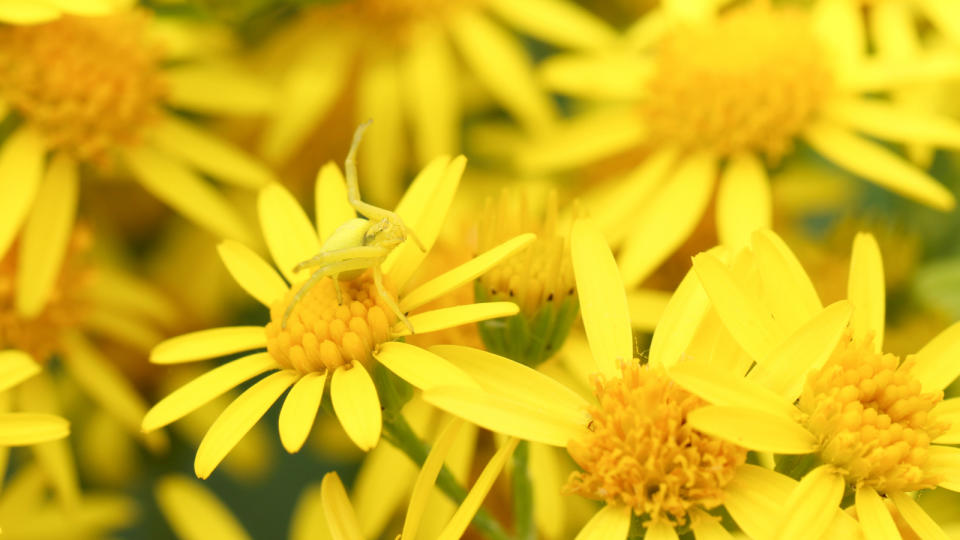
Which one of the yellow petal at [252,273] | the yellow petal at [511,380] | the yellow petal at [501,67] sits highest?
the yellow petal at [501,67]

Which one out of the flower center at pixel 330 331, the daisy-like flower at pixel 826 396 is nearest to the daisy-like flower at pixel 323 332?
the flower center at pixel 330 331

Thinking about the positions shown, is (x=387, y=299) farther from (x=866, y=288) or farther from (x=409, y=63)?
(x=409, y=63)

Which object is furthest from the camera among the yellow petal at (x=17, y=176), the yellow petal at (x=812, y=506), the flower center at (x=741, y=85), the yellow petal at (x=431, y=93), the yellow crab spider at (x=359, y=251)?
the yellow petal at (x=431, y=93)

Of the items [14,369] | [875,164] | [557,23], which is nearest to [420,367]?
[14,369]

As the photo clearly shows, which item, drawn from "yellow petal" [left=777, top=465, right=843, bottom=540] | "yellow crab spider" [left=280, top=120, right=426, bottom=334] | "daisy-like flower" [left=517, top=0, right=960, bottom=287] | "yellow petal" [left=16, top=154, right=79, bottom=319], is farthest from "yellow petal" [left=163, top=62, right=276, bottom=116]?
"yellow petal" [left=777, top=465, right=843, bottom=540]

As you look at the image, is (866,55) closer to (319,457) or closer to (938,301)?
(938,301)

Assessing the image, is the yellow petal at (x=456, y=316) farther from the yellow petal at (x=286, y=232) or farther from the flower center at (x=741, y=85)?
the flower center at (x=741, y=85)
